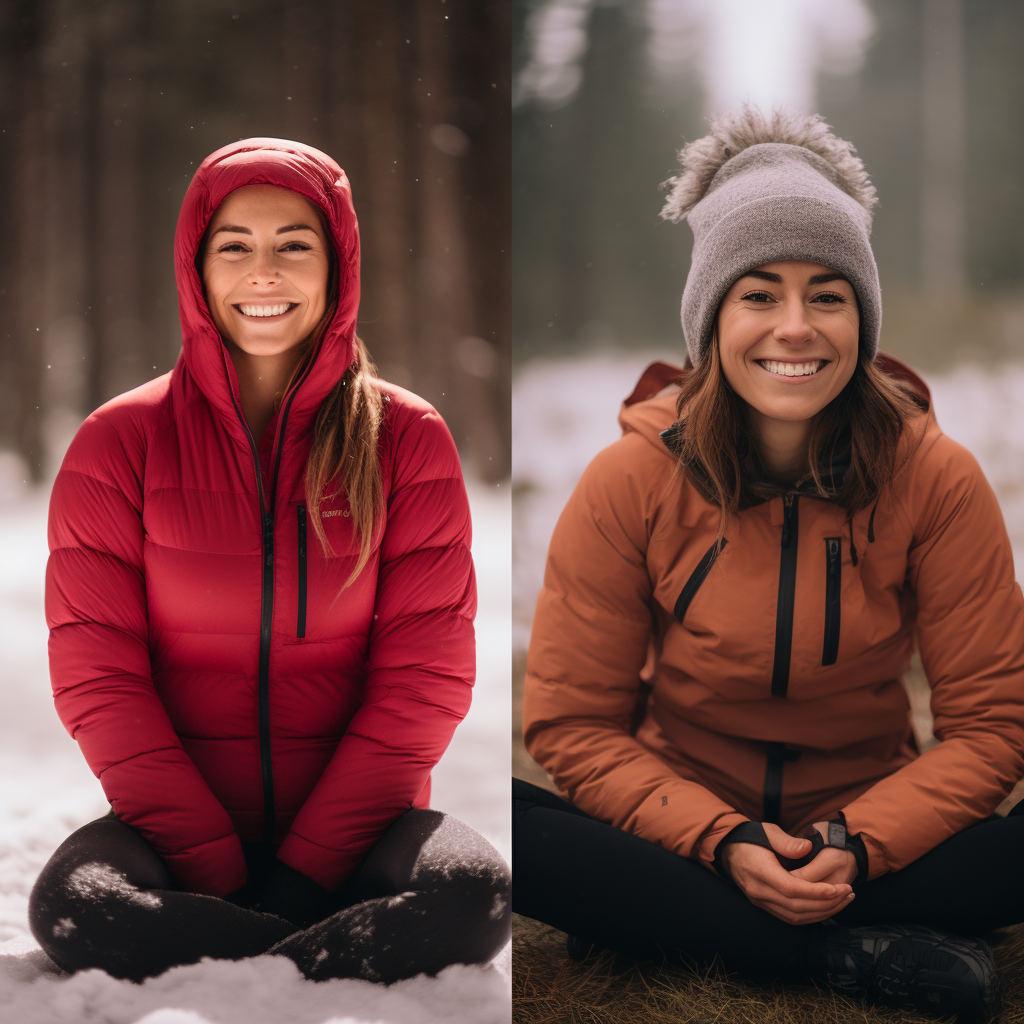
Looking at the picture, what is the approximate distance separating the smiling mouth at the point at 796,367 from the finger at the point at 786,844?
0.55 m

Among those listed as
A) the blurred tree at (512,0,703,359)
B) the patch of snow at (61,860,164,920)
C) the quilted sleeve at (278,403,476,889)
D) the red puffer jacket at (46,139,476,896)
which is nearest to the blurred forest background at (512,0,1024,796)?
the blurred tree at (512,0,703,359)

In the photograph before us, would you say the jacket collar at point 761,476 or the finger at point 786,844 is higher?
the jacket collar at point 761,476

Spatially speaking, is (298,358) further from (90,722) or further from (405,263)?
(90,722)

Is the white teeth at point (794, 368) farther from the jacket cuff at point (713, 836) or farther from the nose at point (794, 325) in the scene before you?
the jacket cuff at point (713, 836)

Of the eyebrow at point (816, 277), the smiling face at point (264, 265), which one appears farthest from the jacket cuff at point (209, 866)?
the eyebrow at point (816, 277)

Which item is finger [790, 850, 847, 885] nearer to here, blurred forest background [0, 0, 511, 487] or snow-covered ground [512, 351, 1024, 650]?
snow-covered ground [512, 351, 1024, 650]

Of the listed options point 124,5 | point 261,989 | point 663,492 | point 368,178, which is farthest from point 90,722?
point 124,5

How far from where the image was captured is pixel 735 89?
139 cm

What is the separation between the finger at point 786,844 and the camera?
48.3 inches

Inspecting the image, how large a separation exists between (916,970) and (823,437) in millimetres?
637

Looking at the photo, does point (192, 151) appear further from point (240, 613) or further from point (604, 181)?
point (240, 613)

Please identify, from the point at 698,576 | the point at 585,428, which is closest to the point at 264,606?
the point at 698,576

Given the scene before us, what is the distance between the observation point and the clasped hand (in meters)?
1.20

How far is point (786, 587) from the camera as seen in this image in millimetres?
1265
